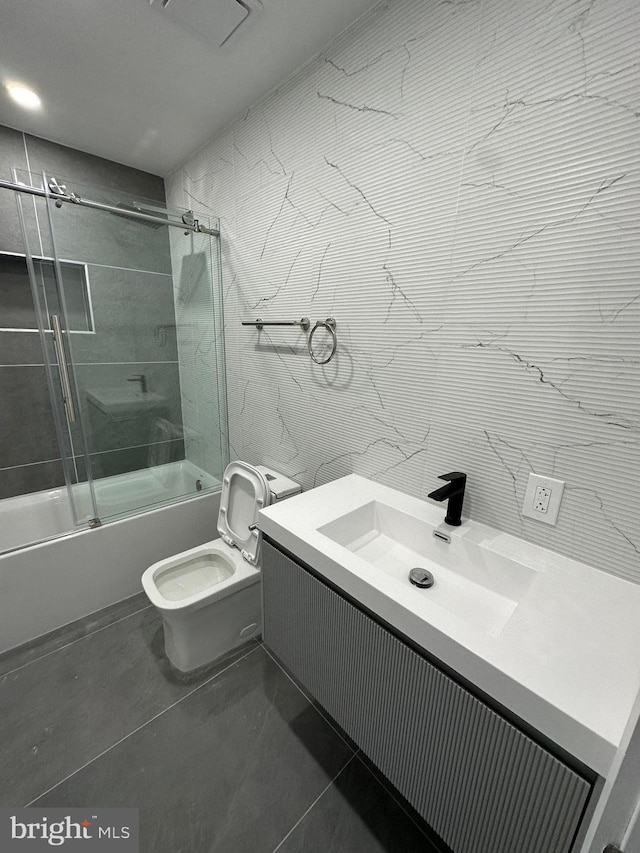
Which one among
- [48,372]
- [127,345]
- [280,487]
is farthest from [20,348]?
[280,487]

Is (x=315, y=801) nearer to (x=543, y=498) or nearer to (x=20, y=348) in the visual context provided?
(x=543, y=498)

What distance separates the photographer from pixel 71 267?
5.44 ft

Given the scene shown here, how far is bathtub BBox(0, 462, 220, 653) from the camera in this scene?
1.58m

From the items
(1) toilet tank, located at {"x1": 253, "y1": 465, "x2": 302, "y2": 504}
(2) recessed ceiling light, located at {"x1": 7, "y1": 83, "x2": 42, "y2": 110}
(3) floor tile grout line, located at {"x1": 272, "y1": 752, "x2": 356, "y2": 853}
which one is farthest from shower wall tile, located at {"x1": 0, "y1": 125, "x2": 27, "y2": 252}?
(3) floor tile grout line, located at {"x1": 272, "y1": 752, "x2": 356, "y2": 853}

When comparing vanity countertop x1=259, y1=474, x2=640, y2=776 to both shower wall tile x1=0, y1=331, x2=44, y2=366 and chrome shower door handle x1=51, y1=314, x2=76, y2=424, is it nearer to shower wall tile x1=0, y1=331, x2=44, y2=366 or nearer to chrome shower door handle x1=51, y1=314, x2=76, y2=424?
chrome shower door handle x1=51, y1=314, x2=76, y2=424

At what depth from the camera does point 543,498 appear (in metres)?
0.96

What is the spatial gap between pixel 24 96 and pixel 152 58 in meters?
0.70

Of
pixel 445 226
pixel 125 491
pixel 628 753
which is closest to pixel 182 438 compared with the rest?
pixel 125 491

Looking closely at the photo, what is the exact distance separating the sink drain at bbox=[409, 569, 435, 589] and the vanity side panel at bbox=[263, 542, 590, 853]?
0.73 ft

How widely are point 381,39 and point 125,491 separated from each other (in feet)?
7.35

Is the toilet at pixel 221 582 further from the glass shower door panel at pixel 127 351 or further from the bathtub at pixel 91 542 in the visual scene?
the glass shower door panel at pixel 127 351

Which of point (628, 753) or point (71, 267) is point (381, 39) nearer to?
point (71, 267)

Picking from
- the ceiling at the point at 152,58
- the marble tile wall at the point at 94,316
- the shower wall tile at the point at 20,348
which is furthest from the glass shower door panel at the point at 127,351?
the shower wall tile at the point at 20,348
